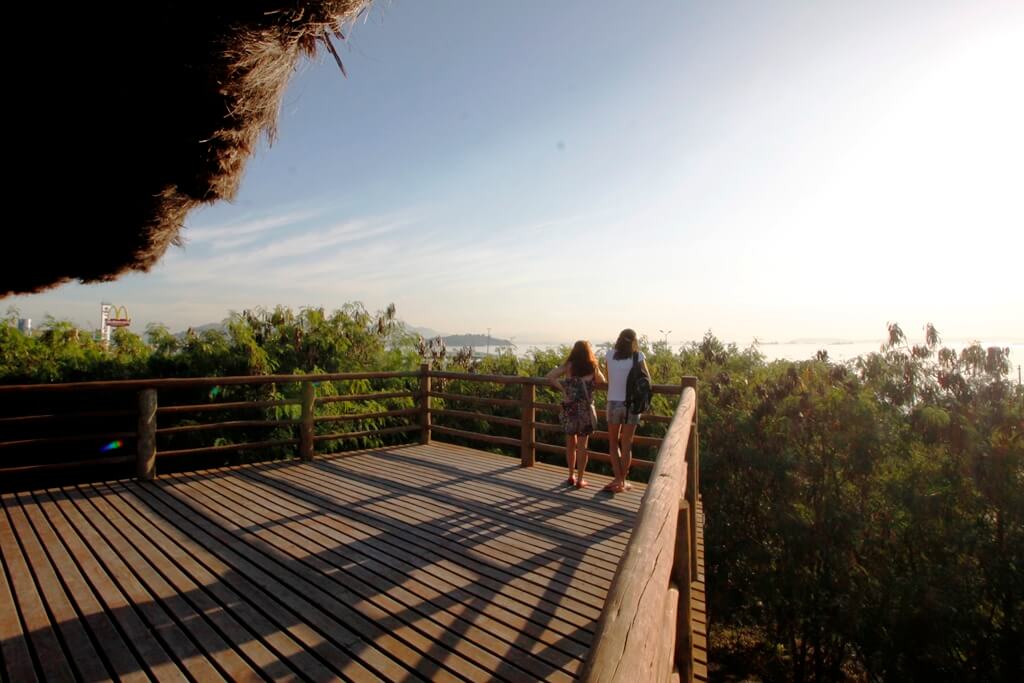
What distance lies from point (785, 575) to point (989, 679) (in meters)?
2.78

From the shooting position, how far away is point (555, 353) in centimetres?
1164

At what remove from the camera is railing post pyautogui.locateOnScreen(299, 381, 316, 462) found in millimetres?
6281

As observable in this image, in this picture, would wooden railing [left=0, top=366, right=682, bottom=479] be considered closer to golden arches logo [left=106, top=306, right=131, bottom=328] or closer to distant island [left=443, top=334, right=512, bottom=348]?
distant island [left=443, top=334, right=512, bottom=348]

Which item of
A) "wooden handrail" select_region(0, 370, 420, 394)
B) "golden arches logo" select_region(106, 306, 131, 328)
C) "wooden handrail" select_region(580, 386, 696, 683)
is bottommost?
"wooden handrail" select_region(580, 386, 696, 683)

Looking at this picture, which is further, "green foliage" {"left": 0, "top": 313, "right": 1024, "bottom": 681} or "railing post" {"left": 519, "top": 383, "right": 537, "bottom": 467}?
"green foliage" {"left": 0, "top": 313, "right": 1024, "bottom": 681}

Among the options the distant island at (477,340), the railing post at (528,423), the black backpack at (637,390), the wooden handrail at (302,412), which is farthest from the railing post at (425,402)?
the distant island at (477,340)

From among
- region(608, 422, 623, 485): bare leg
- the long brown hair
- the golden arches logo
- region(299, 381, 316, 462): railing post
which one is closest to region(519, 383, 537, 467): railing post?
the long brown hair

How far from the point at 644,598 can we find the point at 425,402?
625 cm

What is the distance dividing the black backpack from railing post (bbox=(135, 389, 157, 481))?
427 cm

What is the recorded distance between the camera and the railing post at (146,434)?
525cm

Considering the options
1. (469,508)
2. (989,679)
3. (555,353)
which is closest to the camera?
(469,508)

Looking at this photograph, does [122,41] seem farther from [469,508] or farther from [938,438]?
[938,438]

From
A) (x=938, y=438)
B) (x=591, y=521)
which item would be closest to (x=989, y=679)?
(x=938, y=438)

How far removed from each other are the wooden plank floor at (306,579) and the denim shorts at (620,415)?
652 mm
